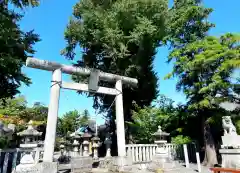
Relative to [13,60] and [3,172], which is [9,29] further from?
[3,172]

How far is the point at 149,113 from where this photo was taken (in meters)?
11.0

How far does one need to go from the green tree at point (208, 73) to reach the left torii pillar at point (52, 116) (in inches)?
246

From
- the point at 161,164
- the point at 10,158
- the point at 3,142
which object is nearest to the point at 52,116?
the point at 10,158

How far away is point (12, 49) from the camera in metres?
8.42

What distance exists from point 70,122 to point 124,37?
9913 millimetres

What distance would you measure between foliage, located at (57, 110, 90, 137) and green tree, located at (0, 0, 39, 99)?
8.71 meters

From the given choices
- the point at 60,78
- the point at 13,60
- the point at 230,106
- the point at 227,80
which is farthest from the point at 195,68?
the point at 230,106

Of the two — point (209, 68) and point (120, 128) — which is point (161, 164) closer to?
point (120, 128)

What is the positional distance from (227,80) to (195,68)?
66.4 inches

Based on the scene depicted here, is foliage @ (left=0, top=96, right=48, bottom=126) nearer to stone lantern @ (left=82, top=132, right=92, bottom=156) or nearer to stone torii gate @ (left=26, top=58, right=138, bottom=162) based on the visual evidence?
stone lantern @ (left=82, top=132, right=92, bottom=156)

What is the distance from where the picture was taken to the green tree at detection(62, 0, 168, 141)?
11.3 metres

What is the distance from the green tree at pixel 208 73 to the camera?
8.77m

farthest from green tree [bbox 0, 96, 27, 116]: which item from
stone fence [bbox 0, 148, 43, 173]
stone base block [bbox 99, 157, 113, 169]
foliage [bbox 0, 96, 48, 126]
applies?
stone base block [bbox 99, 157, 113, 169]

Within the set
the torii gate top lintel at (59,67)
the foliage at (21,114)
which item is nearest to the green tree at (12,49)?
the torii gate top lintel at (59,67)
